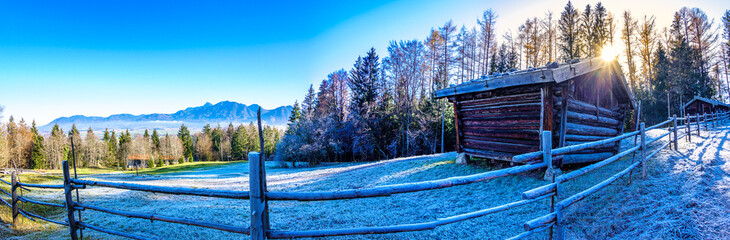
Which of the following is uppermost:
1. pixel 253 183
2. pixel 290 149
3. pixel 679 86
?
pixel 679 86

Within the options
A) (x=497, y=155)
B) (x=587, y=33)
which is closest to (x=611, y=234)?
(x=497, y=155)

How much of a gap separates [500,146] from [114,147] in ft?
246

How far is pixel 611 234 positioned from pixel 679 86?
1501 inches

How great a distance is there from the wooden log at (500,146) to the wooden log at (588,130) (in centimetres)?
106

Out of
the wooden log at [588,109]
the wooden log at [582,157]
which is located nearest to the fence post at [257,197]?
the wooden log at [582,157]

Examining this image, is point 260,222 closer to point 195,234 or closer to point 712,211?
point 195,234

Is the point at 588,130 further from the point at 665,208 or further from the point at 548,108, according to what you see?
the point at 665,208

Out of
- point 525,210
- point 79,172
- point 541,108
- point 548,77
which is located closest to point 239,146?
point 79,172

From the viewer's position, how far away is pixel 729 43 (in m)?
27.6

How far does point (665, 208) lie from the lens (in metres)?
3.87

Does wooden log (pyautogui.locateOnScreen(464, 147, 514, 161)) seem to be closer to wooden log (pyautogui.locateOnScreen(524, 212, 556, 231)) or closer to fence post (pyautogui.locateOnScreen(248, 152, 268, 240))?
wooden log (pyautogui.locateOnScreen(524, 212, 556, 231))

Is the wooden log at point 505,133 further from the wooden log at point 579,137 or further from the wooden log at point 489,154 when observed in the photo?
the wooden log at point 579,137

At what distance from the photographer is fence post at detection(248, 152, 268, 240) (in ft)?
7.30

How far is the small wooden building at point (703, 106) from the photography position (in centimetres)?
2377
